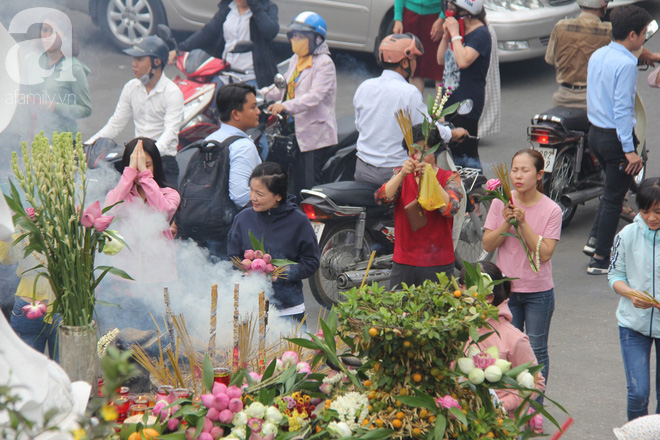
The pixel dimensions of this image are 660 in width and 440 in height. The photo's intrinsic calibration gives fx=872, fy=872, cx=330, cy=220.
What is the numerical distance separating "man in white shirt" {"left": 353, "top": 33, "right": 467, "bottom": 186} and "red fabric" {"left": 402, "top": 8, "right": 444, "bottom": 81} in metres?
1.99

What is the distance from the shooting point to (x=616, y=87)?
6.11m

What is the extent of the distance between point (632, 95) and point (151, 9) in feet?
18.0

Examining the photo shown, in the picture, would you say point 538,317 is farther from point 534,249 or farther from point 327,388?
point 327,388

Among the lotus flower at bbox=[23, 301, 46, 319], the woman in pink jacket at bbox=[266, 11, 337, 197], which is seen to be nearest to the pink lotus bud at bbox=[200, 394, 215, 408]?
the lotus flower at bbox=[23, 301, 46, 319]

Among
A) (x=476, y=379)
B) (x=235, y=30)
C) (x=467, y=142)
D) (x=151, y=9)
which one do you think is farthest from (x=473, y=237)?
(x=151, y=9)

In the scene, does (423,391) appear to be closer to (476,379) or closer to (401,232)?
(476,379)

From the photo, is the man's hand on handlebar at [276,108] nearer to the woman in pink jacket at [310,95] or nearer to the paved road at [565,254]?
the woman in pink jacket at [310,95]

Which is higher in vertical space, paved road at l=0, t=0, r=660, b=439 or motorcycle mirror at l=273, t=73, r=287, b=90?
motorcycle mirror at l=273, t=73, r=287, b=90

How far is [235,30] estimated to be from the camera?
8250 millimetres

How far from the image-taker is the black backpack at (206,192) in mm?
5086

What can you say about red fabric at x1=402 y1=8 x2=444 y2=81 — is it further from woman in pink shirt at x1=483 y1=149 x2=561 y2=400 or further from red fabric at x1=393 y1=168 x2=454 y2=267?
woman in pink shirt at x1=483 y1=149 x2=561 y2=400

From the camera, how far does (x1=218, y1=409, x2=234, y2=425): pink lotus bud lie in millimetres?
2402

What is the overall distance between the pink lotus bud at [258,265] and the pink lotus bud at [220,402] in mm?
1339

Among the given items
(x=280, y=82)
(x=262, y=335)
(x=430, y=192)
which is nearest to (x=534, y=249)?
(x=430, y=192)
